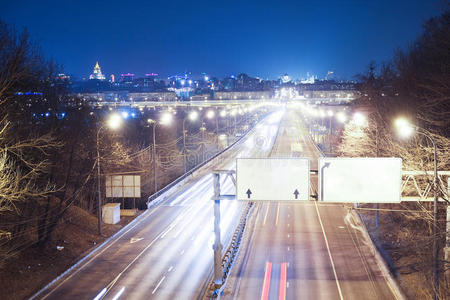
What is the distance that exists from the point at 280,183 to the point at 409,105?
19636 millimetres

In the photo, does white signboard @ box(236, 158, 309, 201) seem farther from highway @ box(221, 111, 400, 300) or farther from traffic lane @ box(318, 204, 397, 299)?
traffic lane @ box(318, 204, 397, 299)

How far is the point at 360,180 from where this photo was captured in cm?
1183

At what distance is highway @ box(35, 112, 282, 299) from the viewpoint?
15094 millimetres

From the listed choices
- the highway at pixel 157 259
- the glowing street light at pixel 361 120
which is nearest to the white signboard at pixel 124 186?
the highway at pixel 157 259

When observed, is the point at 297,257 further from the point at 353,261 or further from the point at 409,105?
the point at 409,105

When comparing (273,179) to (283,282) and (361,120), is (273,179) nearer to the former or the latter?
(283,282)

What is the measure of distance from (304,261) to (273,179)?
280 inches

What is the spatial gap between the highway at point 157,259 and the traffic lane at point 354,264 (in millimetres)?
5330

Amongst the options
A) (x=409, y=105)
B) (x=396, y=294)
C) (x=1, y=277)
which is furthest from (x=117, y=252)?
(x=409, y=105)

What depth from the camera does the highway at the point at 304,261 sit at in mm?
15031

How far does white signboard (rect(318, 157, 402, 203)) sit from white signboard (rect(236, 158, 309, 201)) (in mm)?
674

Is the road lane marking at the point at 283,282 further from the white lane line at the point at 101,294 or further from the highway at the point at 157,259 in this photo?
the white lane line at the point at 101,294

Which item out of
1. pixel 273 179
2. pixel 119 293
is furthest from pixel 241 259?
pixel 273 179

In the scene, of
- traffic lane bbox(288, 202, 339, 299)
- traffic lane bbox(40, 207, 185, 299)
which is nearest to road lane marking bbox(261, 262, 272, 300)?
traffic lane bbox(288, 202, 339, 299)
